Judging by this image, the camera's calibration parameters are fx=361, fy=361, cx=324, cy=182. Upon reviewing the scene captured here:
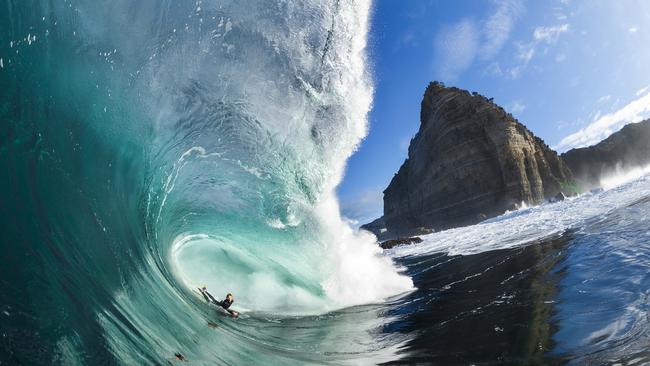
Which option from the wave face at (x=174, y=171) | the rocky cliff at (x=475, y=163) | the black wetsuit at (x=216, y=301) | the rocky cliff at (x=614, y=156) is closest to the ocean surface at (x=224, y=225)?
the wave face at (x=174, y=171)

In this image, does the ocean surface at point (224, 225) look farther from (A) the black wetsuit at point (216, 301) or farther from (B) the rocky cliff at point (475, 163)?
(B) the rocky cliff at point (475, 163)

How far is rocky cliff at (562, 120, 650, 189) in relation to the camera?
78062 millimetres

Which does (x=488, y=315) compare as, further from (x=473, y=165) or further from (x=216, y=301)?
(x=473, y=165)

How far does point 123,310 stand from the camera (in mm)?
4402

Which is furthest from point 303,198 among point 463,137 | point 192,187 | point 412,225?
point 412,225

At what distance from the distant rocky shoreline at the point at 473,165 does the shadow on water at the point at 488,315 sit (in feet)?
145

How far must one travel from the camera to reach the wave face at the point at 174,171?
12.1 feet

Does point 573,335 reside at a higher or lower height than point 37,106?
lower

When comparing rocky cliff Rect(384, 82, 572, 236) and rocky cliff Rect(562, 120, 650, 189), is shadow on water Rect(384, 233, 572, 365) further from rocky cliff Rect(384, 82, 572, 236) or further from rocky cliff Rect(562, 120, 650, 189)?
rocky cliff Rect(562, 120, 650, 189)

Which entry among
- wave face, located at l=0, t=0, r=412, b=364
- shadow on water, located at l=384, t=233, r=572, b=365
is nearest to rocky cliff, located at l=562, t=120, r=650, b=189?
shadow on water, located at l=384, t=233, r=572, b=365

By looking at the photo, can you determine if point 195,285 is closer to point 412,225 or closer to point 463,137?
point 463,137

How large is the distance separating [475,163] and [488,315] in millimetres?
50474

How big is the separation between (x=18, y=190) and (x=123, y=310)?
5.83 ft

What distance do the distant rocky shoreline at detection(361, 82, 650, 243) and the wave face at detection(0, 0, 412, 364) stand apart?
42.7 meters
